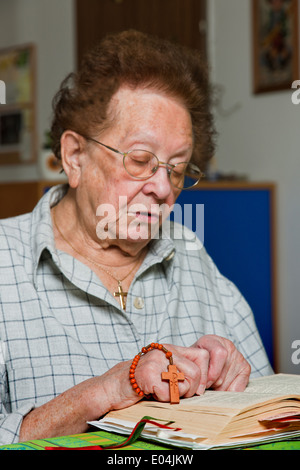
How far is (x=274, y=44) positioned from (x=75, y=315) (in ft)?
7.37

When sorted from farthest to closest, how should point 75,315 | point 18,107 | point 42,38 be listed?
point 18,107 → point 42,38 → point 75,315

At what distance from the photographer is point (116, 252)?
144cm

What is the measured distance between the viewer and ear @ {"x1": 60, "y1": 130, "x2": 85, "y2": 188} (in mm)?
1417

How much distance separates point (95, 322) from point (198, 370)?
0.31 m

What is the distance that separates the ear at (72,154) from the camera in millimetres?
1417

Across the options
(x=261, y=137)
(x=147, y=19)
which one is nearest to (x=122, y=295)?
(x=261, y=137)

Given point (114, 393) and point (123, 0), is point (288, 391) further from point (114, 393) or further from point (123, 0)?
point (123, 0)

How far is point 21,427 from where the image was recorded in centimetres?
107

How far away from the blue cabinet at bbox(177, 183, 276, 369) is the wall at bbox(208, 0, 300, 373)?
0.18 ft

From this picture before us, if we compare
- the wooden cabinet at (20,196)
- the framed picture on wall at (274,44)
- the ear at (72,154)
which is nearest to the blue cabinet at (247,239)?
the framed picture on wall at (274,44)

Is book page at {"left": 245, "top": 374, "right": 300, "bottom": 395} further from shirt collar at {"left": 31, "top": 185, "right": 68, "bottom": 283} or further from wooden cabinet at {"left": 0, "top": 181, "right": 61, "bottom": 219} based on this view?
wooden cabinet at {"left": 0, "top": 181, "right": 61, "bottom": 219}

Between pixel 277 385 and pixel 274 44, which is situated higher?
pixel 274 44

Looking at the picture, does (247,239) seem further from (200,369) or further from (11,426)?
(11,426)
